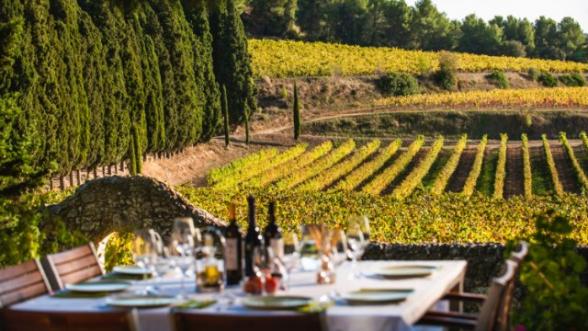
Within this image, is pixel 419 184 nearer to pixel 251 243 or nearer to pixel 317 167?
pixel 317 167

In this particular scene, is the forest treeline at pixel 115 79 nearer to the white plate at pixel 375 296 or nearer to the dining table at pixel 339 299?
the dining table at pixel 339 299

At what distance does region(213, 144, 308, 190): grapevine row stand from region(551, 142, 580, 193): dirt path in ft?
34.4

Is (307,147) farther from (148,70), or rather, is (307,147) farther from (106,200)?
(106,200)

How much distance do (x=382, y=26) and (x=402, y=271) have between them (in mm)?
85138

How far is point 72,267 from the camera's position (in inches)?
258

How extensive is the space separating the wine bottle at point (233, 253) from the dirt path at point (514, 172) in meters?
33.3

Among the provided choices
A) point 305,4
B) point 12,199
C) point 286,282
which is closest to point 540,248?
point 286,282

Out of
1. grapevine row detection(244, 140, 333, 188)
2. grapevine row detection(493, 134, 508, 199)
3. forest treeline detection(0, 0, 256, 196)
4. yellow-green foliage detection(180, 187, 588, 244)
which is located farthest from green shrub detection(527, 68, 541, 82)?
yellow-green foliage detection(180, 187, 588, 244)

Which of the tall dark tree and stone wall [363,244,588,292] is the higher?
the tall dark tree

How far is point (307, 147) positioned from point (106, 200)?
124 feet

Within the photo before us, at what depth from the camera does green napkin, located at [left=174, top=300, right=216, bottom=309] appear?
5141mm

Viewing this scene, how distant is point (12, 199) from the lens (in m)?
11.4

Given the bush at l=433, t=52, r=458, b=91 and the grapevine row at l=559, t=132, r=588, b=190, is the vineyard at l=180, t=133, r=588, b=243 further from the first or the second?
the bush at l=433, t=52, r=458, b=91

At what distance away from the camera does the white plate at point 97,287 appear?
5781mm
